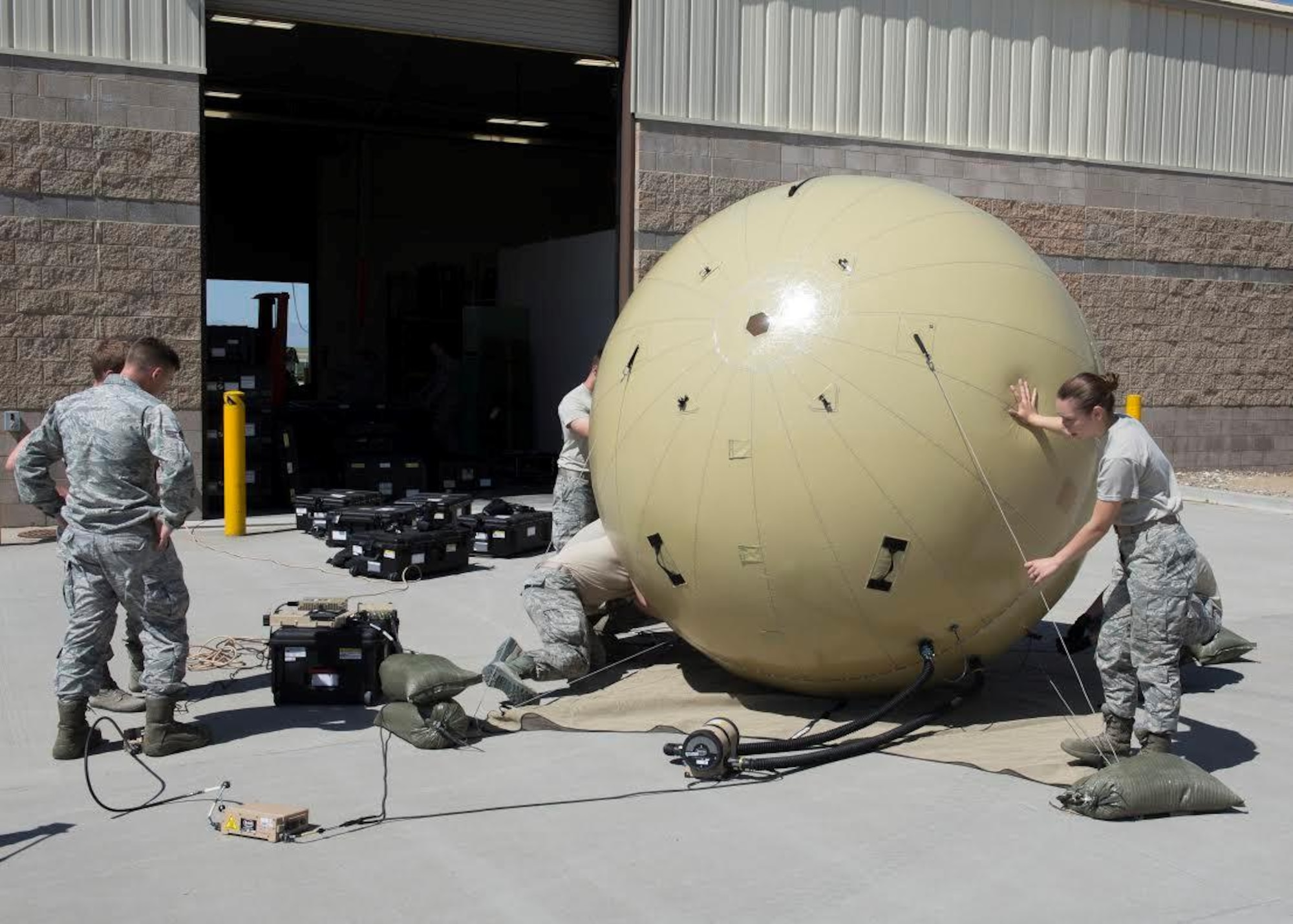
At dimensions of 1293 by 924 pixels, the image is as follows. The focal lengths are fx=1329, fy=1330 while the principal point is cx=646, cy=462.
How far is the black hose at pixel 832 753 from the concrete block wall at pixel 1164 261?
11695mm

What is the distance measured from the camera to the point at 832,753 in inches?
223

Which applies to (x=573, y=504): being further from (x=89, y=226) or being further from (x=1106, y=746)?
(x=89, y=226)

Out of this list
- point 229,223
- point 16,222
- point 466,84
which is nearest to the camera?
point 16,222

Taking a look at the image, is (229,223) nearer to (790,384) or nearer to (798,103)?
(798,103)

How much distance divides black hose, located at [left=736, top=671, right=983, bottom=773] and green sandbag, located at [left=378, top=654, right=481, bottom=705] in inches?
54.3

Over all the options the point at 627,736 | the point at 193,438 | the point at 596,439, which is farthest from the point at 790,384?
the point at 193,438

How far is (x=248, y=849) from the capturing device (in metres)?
4.71

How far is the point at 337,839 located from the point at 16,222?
1041 centimetres

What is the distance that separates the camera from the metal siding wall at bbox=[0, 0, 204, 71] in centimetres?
1291

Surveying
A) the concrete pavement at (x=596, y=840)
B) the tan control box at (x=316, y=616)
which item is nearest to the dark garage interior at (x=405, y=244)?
the tan control box at (x=316, y=616)

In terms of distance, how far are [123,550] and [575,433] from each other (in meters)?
3.60

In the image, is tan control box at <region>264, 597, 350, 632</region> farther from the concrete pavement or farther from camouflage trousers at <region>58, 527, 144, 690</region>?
camouflage trousers at <region>58, 527, 144, 690</region>

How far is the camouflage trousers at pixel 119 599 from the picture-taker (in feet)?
19.3

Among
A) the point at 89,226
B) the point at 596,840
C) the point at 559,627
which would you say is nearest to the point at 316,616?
the point at 559,627
